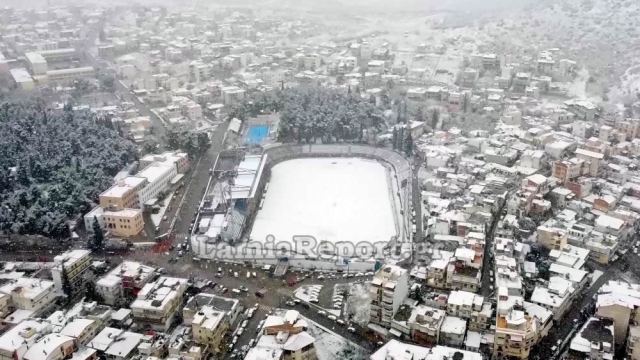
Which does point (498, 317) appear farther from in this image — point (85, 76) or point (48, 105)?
point (85, 76)

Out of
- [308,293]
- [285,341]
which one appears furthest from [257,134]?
[285,341]

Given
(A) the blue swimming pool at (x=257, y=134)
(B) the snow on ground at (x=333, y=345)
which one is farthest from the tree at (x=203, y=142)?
(B) the snow on ground at (x=333, y=345)

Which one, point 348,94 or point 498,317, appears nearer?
point 498,317

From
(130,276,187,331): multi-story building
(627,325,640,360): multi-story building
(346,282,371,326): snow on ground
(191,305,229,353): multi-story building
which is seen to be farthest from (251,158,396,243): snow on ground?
(627,325,640,360): multi-story building

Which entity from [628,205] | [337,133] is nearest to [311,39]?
[337,133]

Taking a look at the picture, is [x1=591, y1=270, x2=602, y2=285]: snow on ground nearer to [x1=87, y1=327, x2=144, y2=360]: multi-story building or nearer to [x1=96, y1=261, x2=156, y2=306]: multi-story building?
[x1=87, y1=327, x2=144, y2=360]: multi-story building

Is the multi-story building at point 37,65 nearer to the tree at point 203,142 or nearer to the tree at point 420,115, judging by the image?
the tree at point 203,142

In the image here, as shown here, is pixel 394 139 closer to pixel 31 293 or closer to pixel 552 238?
pixel 552 238
